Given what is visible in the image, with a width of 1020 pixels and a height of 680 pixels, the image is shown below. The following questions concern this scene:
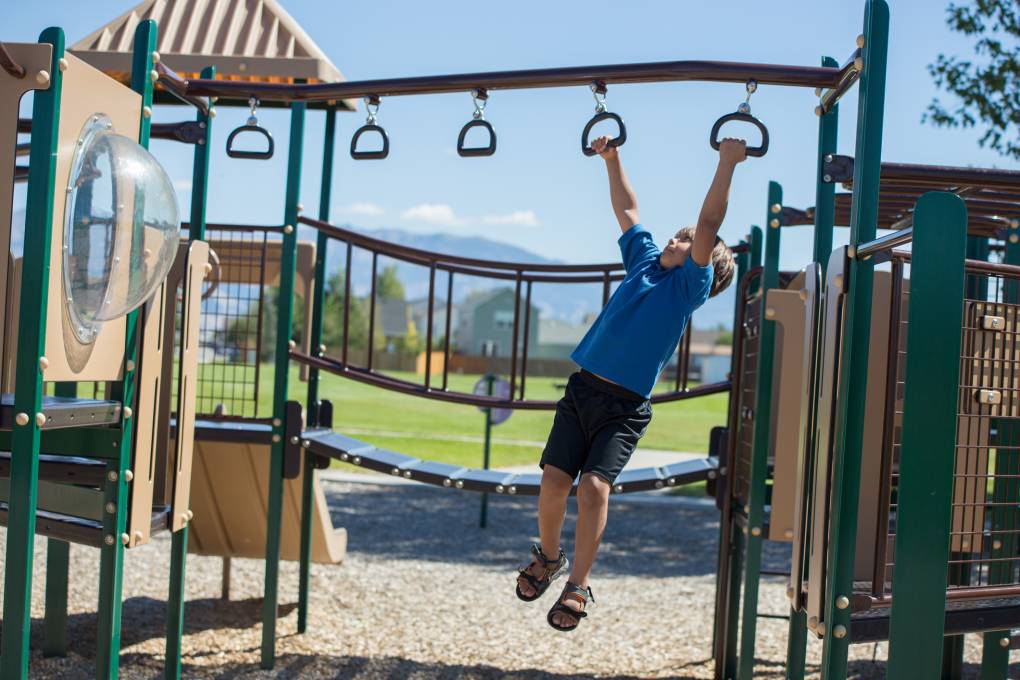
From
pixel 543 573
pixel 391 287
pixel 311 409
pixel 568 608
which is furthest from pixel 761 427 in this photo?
pixel 391 287

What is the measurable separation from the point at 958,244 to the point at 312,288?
3880 mm

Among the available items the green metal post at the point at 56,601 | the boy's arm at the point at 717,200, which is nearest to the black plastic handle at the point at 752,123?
the boy's arm at the point at 717,200

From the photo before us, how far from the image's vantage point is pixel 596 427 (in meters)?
3.56

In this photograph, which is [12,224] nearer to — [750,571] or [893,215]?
[750,571]

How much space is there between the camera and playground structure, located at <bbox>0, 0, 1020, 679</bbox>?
2.63 m

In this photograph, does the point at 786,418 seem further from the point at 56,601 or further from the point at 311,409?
the point at 56,601

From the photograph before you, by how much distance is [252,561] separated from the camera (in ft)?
25.6

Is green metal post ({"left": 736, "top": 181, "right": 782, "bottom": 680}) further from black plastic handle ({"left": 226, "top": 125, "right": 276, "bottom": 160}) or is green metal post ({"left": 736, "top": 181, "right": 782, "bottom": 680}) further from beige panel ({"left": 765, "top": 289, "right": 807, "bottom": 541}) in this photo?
black plastic handle ({"left": 226, "top": 125, "right": 276, "bottom": 160})

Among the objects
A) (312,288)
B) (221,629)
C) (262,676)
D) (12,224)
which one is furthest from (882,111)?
(221,629)

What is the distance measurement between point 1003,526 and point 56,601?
4381 millimetres

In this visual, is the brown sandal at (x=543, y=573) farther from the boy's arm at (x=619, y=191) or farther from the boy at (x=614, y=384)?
the boy's arm at (x=619, y=191)

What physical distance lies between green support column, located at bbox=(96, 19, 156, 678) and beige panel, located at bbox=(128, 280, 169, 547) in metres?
0.03

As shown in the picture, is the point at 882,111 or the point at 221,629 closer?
the point at 882,111

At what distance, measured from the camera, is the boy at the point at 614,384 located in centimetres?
343
